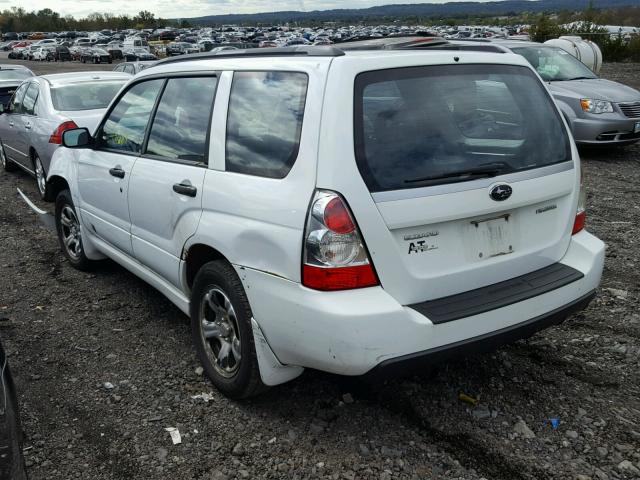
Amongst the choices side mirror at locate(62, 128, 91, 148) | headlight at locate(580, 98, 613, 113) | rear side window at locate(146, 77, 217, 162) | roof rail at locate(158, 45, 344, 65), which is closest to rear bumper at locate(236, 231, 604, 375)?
rear side window at locate(146, 77, 217, 162)

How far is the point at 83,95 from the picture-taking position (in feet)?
28.5

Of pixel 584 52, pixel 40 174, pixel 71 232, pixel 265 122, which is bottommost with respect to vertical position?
pixel 40 174

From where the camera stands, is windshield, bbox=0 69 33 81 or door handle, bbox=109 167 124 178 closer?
door handle, bbox=109 167 124 178

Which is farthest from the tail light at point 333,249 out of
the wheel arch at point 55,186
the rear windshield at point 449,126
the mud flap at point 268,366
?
the wheel arch at point 55,186

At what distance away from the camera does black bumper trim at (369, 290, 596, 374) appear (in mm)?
2697

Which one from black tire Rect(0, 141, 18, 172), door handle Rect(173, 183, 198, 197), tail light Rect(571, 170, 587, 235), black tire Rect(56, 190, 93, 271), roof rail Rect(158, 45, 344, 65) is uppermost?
roof rail Rect(158, 45, 344, 65)

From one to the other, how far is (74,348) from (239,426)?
1.56 metres

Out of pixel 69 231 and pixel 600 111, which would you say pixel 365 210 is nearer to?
pixel 69 231

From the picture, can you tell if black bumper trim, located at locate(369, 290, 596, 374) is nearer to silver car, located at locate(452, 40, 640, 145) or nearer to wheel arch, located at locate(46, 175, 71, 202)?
wheel arch, located at locate(46, 175, 71, 202)

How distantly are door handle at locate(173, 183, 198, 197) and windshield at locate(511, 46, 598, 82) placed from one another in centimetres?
905

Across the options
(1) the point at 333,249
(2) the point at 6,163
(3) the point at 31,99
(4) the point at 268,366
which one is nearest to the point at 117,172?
(4) the point at 268,366

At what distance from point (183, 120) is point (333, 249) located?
155 cm

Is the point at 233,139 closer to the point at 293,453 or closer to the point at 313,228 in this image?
the point at 313,228

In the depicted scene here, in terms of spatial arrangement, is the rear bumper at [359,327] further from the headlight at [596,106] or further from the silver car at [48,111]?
the headlight at [596,106]
